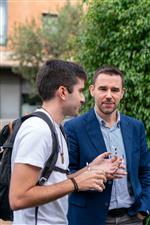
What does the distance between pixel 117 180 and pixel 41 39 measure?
18.3 meters

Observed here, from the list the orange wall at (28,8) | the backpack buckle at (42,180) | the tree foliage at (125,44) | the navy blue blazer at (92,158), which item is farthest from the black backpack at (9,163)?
the orange wall at (28,8)

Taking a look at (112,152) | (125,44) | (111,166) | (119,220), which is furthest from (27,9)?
(111,166)

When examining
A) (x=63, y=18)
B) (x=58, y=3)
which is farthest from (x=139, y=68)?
(x=58, y=3)

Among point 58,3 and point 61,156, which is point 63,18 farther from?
point 61,156

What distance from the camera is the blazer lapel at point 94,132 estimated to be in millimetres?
3240

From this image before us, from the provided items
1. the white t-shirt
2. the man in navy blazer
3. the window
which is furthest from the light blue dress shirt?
the window

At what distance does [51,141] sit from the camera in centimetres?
225

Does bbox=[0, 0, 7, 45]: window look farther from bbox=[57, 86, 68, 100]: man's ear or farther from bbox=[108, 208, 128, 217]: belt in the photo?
bbox=[57, 86, 68, 100]: man's ear

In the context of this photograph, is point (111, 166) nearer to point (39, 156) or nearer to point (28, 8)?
point (39, 156)

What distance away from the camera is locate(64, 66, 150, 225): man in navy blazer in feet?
10.5

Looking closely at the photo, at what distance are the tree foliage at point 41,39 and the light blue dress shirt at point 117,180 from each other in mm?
17596

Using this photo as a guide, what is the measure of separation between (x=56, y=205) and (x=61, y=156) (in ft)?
0.81

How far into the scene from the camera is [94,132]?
3303 millimetres

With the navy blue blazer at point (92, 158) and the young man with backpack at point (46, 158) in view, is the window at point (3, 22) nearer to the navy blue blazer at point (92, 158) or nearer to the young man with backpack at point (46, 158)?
the navy blue blazer at point (92, 158)
